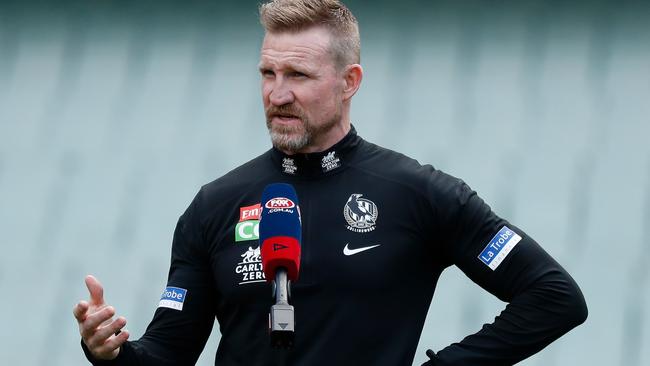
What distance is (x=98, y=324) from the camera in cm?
324

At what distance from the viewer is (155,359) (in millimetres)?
3582

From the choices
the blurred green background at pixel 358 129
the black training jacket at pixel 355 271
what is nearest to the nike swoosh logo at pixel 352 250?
the black training jacket at pixel 355 271

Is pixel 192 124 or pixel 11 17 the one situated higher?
pixel 11 17

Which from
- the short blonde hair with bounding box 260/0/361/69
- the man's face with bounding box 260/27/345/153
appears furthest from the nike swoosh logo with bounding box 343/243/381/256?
the short blonde hair with bounding box 260/0/361/69

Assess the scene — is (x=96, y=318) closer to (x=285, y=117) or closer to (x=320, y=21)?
(x=285, y=117)

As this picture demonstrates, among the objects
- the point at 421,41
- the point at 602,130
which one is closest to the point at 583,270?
the point at 602,130

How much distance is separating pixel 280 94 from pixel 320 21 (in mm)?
297

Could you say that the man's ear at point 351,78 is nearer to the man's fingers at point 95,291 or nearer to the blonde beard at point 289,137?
the blonde beard at point 289,137

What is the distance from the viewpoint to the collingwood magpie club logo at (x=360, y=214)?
3.55 meters

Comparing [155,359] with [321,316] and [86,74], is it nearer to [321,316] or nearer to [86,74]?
[321,316]

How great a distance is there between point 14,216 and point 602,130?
260 centimetres

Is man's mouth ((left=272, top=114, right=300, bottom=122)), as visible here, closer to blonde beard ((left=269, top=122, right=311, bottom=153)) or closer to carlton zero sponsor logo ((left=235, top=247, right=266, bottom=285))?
blonde beard ((left=269, top=122, right=311, bottom=153))

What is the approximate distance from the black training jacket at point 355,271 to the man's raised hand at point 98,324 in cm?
11

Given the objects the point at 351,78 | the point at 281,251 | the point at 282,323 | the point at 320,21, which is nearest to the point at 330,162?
the point at 351,78
